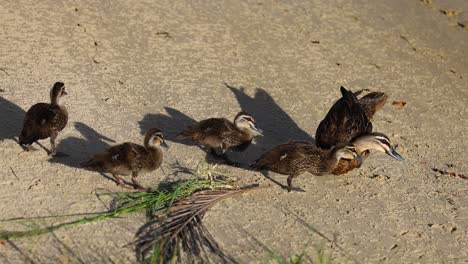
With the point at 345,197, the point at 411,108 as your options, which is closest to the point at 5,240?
the point at 345,197

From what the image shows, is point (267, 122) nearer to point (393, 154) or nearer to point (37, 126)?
point (393, 154)

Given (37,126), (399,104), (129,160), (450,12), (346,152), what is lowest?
(399,104)

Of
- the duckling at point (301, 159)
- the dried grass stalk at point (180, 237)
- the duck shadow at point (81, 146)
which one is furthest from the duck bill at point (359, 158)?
the duck shadow at point (81, 146)

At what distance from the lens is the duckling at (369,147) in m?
7.46

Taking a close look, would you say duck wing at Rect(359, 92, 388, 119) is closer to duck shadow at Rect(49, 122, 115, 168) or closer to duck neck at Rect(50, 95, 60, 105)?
duck shadow at Rect(49, 122, 115, 168)

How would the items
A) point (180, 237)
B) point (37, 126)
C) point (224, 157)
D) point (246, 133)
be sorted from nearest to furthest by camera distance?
point (180, 237) → point (37, 126) → point (224, 157) → point (246, 133)

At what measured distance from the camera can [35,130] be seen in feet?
22.7

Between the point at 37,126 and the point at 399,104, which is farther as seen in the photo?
the point at 399,104

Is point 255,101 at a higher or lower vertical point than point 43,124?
lower

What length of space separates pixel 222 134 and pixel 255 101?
5.22ft

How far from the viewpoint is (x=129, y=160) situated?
6715 mm

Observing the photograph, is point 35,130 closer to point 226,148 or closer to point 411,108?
point 226,148

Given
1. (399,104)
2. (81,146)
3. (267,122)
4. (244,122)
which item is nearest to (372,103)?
(399,104)

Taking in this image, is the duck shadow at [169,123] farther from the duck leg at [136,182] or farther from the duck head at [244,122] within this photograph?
the duck leg at [136,182]
